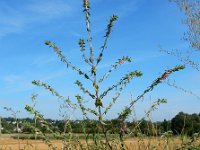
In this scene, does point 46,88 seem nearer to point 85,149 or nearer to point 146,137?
point 85,149

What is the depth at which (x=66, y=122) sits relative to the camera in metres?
4.39

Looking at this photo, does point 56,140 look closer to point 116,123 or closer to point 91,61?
point 116,123

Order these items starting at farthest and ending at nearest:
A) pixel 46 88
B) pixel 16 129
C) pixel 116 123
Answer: pixel 16 129, pixel 46 88, pixel 116 123

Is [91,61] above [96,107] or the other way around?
above

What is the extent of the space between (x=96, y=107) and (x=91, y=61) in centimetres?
33

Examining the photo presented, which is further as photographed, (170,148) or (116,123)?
(170,148)

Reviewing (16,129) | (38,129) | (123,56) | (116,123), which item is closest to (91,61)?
(123,56)

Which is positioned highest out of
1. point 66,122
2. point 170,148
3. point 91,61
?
point 91,61

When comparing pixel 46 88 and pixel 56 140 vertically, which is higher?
pixel 46 88

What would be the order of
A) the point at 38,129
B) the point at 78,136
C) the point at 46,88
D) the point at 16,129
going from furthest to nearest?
the point at 16,129 → the point at 78,136 → the point at 38,129 → the point at 46,88

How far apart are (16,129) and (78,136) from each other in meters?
0.98

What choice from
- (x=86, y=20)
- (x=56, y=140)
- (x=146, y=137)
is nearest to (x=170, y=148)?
(x=146, y=137)

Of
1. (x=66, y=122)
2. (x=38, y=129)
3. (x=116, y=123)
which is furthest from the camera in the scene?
(x=66, y=122)

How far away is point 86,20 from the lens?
9.89 ft
